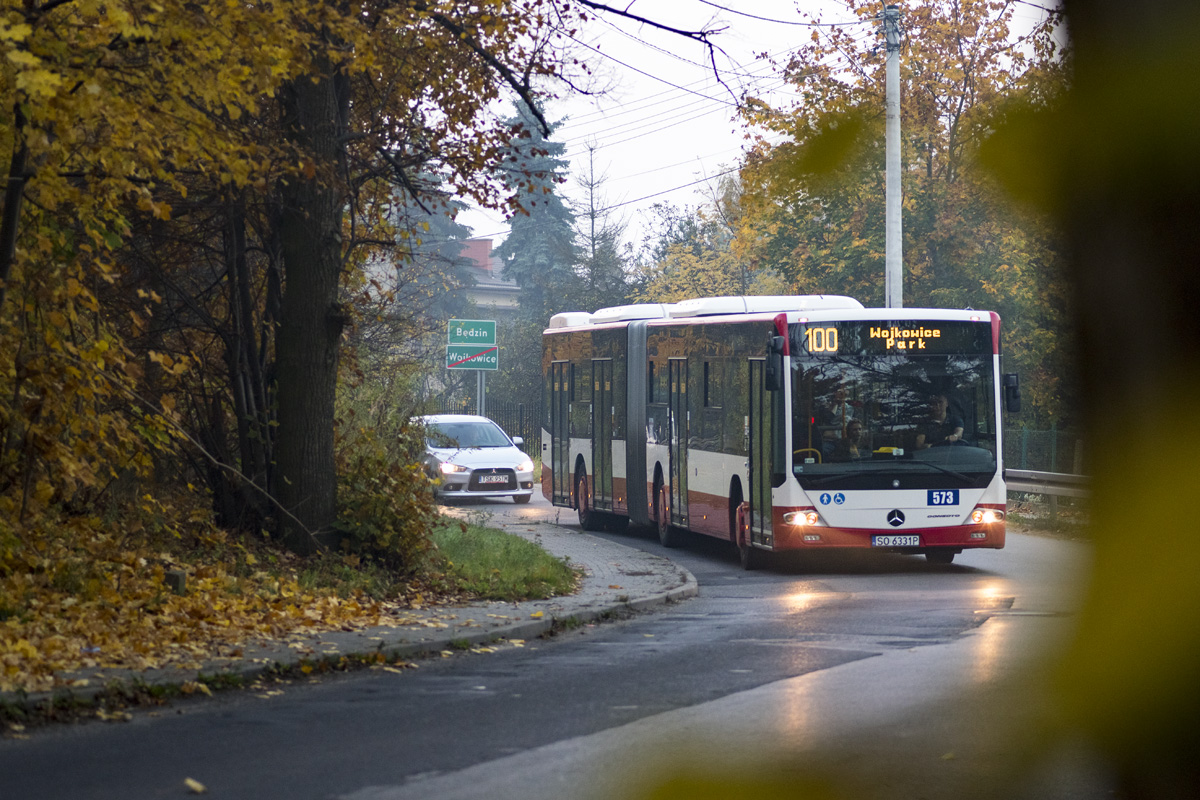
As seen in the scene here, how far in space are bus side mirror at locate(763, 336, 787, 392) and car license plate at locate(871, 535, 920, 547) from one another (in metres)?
2.01

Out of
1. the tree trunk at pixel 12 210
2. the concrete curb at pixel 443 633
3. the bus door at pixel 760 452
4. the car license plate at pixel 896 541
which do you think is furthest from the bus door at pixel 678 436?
the tree trunk at pixel 12 210

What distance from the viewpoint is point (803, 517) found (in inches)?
686

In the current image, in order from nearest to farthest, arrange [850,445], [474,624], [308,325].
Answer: [474,624] < [308,325] < [850,445]

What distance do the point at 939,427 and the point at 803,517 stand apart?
1888 mm

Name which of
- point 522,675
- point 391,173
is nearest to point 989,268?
point 391,173

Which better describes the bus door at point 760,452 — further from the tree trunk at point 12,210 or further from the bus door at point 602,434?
the tree trunk at point 12,210

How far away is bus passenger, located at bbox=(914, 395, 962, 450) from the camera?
57.9 ft

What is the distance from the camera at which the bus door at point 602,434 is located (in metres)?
24.4

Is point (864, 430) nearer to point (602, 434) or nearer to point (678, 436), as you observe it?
point (678, 436)

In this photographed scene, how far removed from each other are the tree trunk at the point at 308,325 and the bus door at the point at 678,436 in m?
7.39

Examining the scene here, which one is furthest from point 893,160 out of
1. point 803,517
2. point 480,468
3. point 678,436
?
point 803,517

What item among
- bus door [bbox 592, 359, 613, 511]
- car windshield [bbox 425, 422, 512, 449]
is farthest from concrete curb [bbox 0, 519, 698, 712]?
car windshield [bbox 425, 422, 512, 449]

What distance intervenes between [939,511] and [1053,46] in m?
7.51

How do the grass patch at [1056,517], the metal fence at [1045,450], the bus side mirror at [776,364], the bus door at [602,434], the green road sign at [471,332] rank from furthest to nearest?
1. the green road sign at [471,332]
2. the metal fence at [1045,450]
3. the bus door at [602,434]
4. the grass patch at [1056,517]
5. the bus side mirror at [776,364]
